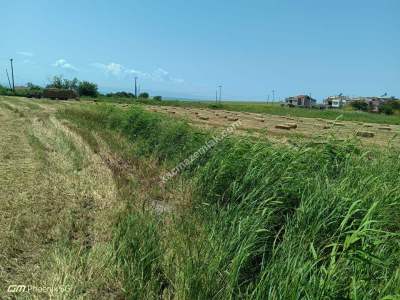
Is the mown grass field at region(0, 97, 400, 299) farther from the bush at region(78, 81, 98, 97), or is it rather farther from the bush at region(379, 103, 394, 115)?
the bush at region(78, 81, 98, 97)

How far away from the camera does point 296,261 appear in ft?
11.2

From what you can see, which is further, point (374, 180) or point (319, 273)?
point (374, 180)

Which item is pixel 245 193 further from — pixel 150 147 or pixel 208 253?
pixel 150 147

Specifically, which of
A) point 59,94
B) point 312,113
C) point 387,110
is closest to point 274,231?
point 312,113

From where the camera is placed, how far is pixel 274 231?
469cm

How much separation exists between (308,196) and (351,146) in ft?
9.04

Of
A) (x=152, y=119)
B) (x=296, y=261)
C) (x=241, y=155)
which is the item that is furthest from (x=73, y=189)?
(x=152, y=119)

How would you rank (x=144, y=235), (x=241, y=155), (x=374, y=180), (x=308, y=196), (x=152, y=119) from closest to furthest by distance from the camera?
A: (x=144, y=235) → (x=308, y=196) → (x=374, y=180) → (x=241, y=155) → (x=152, y=119)

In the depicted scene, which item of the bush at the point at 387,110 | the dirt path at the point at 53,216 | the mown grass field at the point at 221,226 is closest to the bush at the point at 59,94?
the bush at the point at 387,110

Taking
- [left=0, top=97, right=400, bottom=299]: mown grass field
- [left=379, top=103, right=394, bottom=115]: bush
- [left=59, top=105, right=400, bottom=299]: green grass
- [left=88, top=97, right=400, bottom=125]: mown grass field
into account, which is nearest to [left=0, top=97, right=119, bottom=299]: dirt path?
[left=0, top=97, right=400, bottom=299]: mown grass field

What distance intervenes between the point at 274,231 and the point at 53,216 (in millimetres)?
2991

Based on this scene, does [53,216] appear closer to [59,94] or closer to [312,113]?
[312,113]

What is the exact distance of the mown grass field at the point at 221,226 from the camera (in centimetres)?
342

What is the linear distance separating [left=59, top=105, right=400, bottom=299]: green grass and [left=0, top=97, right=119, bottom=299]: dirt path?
0.43 metres
